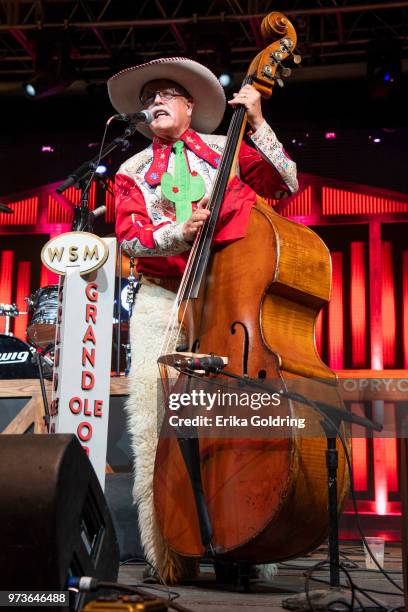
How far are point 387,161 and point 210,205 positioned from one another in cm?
515

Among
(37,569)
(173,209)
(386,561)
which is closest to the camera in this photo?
(37,569)

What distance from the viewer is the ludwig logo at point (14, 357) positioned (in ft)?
16.9

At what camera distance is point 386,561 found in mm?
3266

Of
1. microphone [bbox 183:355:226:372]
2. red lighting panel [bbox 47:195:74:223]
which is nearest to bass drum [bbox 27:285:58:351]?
microphone [bbox 183:355:226:372]

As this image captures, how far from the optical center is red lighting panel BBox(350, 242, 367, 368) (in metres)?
7.25

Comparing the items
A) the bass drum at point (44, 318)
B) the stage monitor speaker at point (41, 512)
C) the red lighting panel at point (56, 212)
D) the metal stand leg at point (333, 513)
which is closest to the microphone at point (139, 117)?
the metal stand leg at point (333, 513)

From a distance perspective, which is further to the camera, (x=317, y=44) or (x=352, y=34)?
(x=352, y=34)

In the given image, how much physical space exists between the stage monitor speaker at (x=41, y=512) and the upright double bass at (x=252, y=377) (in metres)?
0.56

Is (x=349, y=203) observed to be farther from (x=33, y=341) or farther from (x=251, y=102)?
(x=251, y=102)

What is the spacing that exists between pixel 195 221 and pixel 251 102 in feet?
1.65

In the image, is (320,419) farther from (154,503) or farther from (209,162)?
(209,162)

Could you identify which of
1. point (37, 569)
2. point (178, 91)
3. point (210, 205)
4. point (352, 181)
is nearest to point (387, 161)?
point (352, 181)

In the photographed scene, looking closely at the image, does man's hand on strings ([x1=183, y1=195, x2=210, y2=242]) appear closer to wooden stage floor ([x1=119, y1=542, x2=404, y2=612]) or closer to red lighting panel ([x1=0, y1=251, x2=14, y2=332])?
wooden stage floor ([x1=119, y1=542, x2=404, y2=612])

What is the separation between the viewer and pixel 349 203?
7566mm
